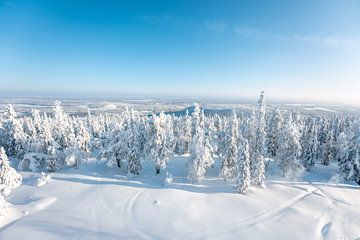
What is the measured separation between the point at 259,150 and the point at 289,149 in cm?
667

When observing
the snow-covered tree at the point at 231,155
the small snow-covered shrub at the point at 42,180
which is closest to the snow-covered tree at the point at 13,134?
the small snow-covered shrub at the point at 42,180

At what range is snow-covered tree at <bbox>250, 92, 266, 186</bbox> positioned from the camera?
30078mm

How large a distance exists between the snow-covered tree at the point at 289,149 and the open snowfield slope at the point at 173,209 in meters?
2.54

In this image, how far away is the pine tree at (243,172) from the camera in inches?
1098

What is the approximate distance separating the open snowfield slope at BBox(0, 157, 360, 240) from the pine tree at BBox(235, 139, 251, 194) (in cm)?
122

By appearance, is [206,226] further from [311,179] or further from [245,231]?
[311,179]

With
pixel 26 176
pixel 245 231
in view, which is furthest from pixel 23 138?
pixel 245 231

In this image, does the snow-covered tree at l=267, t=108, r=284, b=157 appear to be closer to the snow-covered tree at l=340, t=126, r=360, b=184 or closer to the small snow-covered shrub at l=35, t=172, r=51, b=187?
the snow-covered tree at l=340, t=126, r=360, b=184

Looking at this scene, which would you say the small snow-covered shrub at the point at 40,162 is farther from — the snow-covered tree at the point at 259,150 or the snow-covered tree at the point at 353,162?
the snow-covered tree at the point at 353,162

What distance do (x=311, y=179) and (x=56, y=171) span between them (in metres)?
46.3

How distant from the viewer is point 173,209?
24.1 meters

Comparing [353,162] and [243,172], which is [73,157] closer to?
[243,172]

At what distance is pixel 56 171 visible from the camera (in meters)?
36.9

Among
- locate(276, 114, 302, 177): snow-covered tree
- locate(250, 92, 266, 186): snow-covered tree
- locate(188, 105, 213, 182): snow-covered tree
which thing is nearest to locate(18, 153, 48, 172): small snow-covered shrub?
locate(188, 105, 213, 182): snow-covered tree
